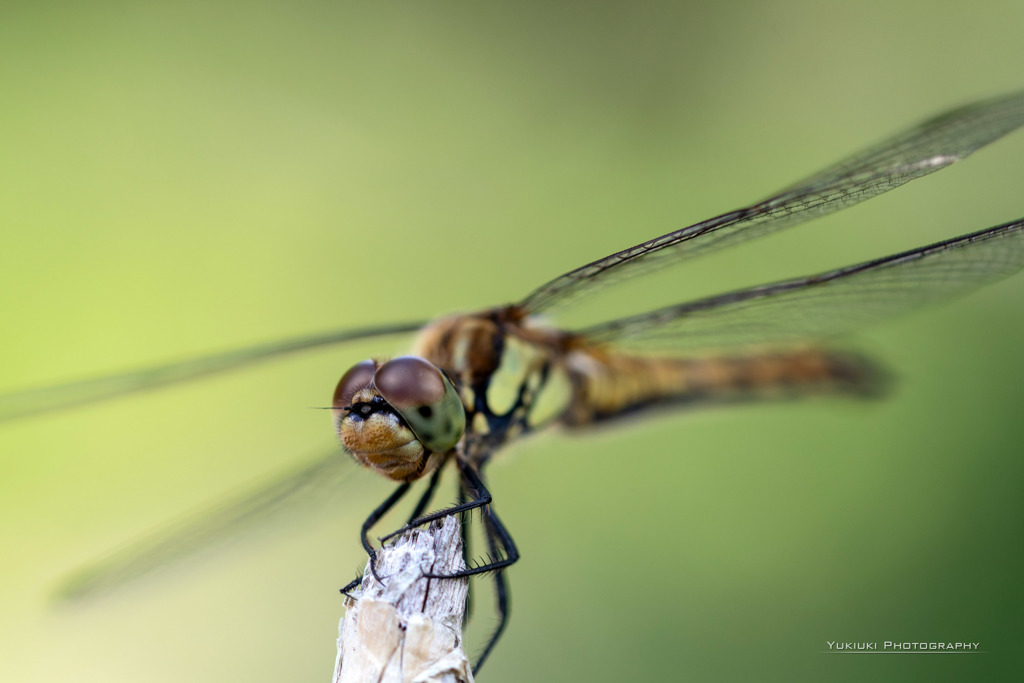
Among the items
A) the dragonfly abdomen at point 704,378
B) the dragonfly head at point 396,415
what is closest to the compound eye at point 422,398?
the dragonfly head at point 396,415

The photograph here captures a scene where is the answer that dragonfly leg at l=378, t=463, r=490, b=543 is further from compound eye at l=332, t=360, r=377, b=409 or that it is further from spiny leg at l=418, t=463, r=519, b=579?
compound eye at l=332, t=360, r=377, b=409

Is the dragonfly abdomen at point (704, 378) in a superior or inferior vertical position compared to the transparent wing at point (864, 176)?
inferior

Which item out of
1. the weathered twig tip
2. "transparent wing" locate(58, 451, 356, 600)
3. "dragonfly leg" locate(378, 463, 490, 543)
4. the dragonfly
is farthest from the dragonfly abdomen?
the weathered twig tip

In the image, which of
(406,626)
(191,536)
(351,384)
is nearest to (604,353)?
(351,384)

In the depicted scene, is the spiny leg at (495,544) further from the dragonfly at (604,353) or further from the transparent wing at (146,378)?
the transparent wing at (146,378)

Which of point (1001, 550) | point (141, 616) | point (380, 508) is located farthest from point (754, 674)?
point (141, 616)

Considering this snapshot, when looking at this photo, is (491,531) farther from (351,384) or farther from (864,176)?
(864,176)
